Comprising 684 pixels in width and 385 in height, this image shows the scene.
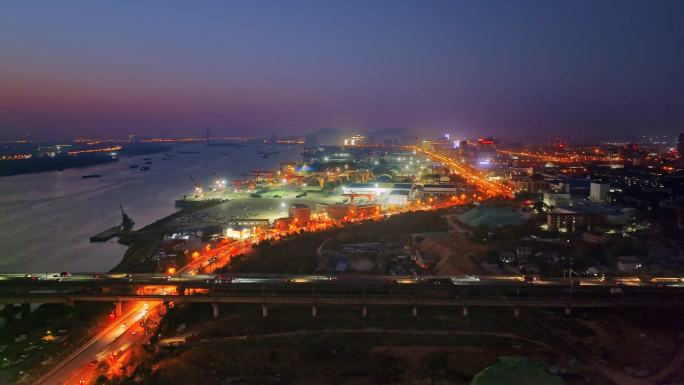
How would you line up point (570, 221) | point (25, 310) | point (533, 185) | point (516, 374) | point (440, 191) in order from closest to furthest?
point (516, 374)
point (25, 310)
point (570, 221)
point (533, 185)
point (440, 191)

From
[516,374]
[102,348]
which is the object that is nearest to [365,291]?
[516,374]

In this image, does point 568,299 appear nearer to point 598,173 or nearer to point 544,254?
point 544,254

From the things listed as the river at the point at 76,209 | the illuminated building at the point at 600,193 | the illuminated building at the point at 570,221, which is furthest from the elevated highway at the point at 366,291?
the illuminated building at the point at 600,193

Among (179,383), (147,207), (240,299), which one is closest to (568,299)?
(240,299)

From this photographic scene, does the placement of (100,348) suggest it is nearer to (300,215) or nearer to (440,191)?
(300,215)

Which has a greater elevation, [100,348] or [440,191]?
[440,191]

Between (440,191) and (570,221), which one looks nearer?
(570,221)
